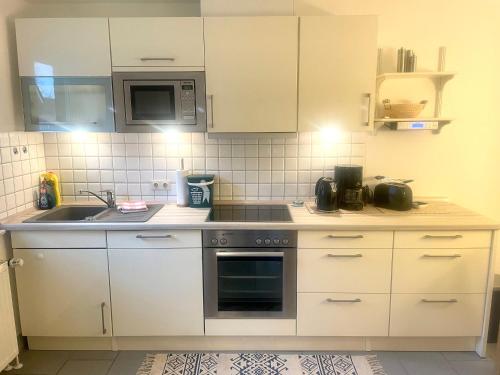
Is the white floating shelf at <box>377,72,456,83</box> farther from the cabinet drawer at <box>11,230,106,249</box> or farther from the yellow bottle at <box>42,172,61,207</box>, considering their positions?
the yellow bottle at <box>42,172,61,207</box>

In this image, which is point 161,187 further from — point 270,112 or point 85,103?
point 270,112

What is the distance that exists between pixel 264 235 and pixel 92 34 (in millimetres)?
1635

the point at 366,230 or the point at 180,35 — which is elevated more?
the point at 180,35

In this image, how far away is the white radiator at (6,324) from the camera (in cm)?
209

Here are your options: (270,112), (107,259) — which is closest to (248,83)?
(270,112)

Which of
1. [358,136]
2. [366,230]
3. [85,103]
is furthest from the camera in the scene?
[358,136]

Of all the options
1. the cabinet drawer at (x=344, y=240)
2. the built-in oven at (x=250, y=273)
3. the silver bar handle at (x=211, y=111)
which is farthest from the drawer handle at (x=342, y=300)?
the silver bar handle at (x=211, y=111)

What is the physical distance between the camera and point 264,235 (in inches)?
88.6

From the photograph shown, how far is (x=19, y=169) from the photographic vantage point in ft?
8.02

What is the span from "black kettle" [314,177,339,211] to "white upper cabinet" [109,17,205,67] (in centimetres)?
109

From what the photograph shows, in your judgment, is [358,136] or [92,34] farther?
[358,136]

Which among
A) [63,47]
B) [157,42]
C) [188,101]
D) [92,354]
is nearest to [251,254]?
[188,101]

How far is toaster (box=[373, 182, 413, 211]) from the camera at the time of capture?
2.48 metres

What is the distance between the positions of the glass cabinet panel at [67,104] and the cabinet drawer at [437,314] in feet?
7.16
